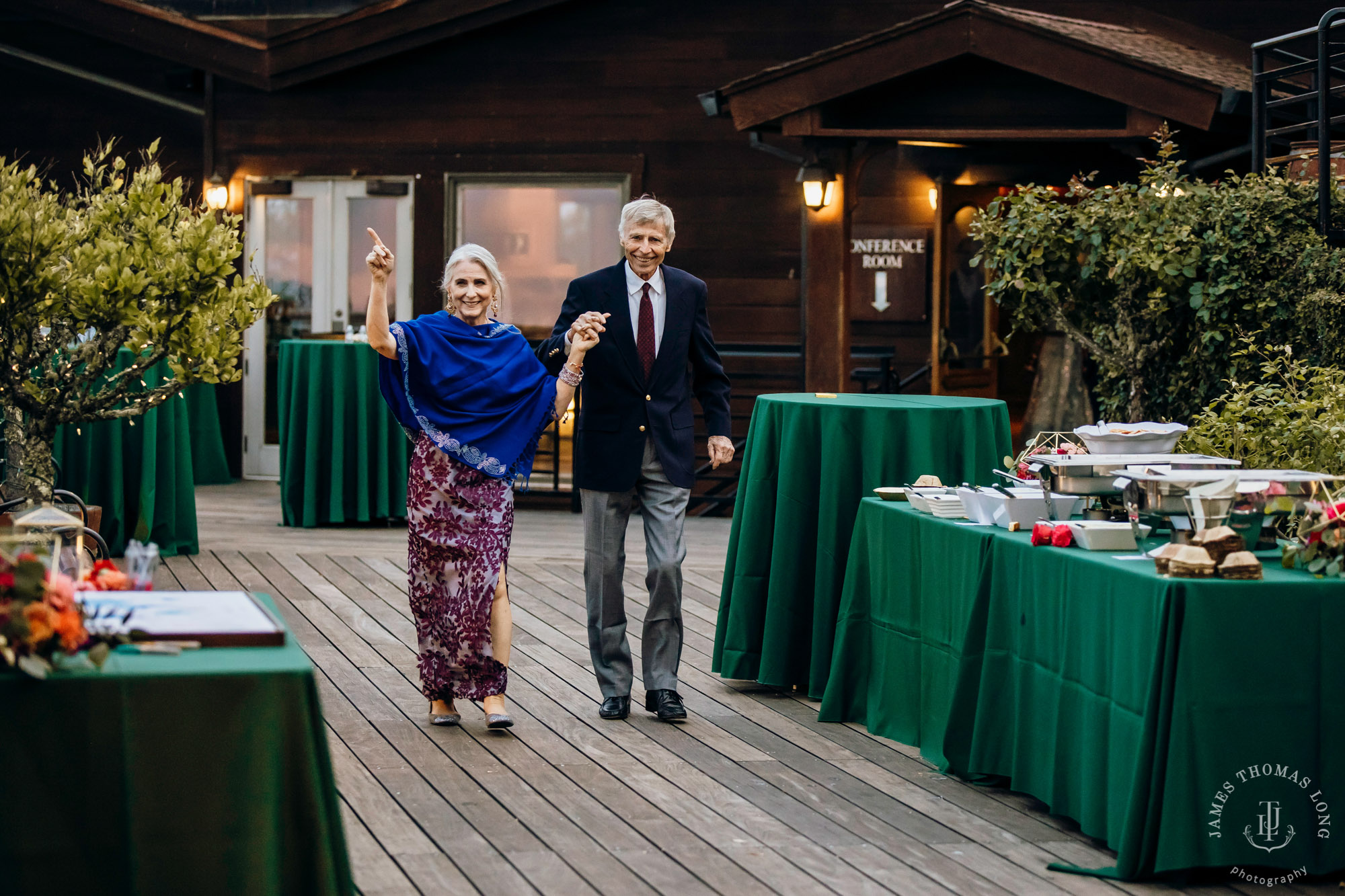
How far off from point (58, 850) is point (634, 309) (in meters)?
2.73

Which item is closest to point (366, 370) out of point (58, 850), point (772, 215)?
point (772, 215)

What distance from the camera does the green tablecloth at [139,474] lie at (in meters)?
7.74

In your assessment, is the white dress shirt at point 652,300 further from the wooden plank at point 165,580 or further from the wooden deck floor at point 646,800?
the wooden plank at point 165,580

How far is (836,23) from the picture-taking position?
1070 centimetres

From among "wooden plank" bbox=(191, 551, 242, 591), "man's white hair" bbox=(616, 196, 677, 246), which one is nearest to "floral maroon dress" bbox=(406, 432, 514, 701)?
"man's white hair" bbox=(616, 196, 677, 246)

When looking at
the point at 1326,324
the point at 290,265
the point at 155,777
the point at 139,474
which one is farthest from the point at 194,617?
the point at 290,265

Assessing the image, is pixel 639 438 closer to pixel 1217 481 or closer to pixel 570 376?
pixel 570 376

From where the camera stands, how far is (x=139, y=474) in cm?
788

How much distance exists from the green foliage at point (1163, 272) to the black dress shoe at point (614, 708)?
3266 mm

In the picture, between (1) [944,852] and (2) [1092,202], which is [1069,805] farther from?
(2) [1092,202]

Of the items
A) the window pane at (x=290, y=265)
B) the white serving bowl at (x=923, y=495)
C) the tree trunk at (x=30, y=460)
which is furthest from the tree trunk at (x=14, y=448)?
the window pane at (x=290, y=265)

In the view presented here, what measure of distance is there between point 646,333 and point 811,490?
2.62 feet

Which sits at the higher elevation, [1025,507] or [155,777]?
[1025,507]

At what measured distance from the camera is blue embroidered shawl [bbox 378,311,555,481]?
15.0 feet
